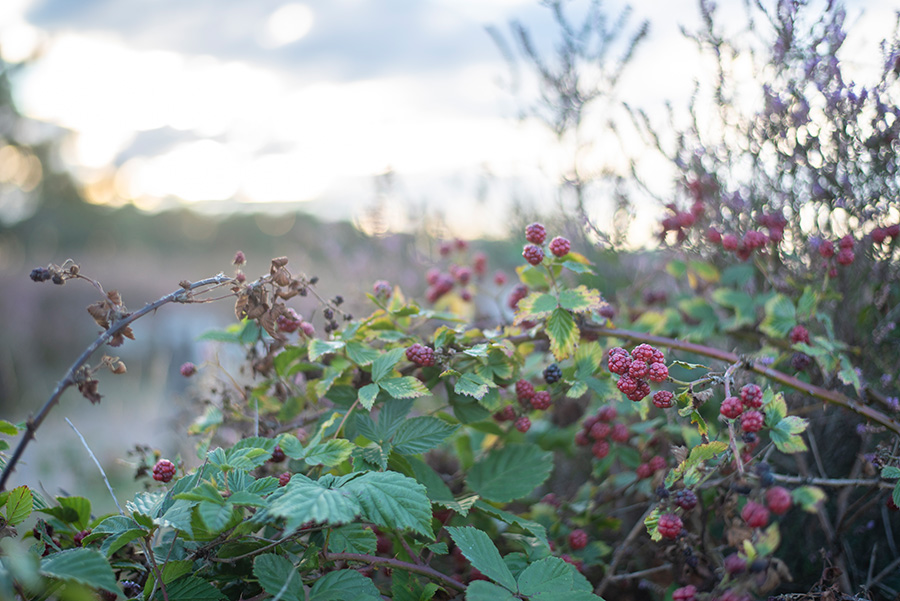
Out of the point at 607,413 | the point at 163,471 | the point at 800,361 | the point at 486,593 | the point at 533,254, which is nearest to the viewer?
the point at 486,593

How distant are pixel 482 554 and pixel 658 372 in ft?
1.63

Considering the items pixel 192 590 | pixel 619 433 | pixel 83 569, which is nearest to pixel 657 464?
pixel 619 433

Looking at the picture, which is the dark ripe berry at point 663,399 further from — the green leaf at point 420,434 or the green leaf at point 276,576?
the green leaf at point 276,576

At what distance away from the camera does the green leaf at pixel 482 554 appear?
1024 millimetres

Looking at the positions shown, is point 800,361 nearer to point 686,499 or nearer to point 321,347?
point 686,499

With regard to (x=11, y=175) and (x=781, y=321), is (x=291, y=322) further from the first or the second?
(x=11, y=175)

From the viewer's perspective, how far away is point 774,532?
0.82m

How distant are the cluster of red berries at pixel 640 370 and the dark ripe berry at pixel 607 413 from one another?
1.63 feet

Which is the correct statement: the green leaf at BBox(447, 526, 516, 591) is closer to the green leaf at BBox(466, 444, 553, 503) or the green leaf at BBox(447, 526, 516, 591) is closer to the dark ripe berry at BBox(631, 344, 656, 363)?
the green leaf at BBox(466, 444, 553, 503)

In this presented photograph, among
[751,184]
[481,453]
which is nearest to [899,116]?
[751,184]

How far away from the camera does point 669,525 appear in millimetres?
1050

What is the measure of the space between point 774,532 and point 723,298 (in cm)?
115

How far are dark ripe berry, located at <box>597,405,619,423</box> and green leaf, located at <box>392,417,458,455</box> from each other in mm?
564

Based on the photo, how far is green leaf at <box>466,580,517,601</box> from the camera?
949 millimetres
